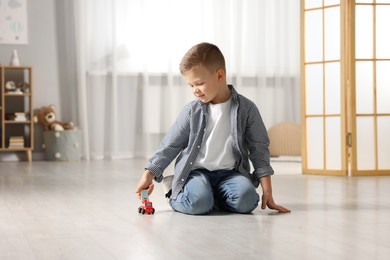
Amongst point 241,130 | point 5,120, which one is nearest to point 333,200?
point 241,130

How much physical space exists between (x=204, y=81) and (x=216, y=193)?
45 centimetres

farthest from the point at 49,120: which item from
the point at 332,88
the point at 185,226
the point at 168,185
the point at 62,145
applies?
the point at 185,226

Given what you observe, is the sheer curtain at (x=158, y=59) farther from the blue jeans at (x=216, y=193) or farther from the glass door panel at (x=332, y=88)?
the blue jeans at (x=216, y=193)

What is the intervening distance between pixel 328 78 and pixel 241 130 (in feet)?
6.94

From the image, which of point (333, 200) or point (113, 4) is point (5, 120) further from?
point (333, 200)

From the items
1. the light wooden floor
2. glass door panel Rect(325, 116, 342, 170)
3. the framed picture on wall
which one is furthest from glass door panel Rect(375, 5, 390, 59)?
the framed picture on wall

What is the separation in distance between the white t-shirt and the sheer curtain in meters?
4.24

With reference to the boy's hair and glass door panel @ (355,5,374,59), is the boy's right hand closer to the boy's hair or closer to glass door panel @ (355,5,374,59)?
the boy's hair

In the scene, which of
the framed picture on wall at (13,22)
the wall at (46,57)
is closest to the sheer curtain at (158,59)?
the wall at (46,57)

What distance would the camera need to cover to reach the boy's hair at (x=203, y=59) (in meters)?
2.65

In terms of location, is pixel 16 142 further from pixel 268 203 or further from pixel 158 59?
pixel 268 203

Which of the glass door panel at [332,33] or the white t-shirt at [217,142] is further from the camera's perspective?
the glass door panel at [332,33]

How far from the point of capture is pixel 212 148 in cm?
277

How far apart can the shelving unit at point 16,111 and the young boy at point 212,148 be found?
3.98 meters
